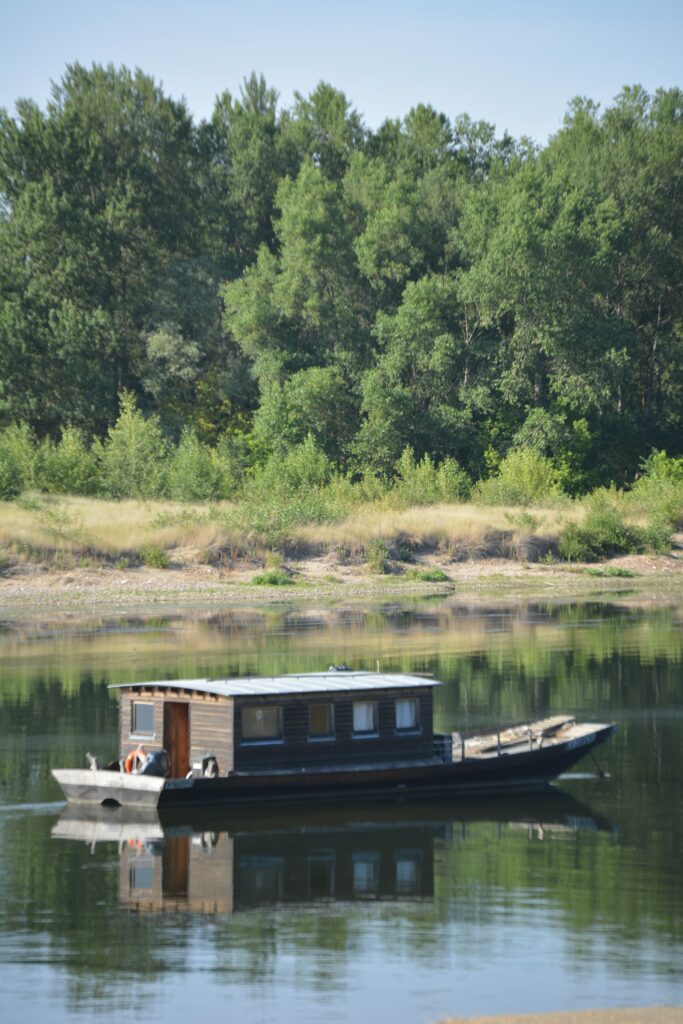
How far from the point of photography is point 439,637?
60469mm

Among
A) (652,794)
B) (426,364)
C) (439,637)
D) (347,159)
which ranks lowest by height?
(652,794)

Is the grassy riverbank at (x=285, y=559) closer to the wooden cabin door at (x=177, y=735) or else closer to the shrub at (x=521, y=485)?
the shrub at (x=521, y=485)

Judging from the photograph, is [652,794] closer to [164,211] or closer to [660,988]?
[660,988]

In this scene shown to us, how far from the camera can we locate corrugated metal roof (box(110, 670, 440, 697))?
32219mm

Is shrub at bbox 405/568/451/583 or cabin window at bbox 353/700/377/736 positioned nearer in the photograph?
cabin window at bbox 353/700/377/736

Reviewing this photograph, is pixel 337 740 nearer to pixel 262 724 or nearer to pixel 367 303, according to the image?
pixel 262 724

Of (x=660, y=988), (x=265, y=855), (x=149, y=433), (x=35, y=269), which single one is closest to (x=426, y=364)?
(x=149, y=433)

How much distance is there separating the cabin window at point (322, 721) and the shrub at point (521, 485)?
59.8 meters

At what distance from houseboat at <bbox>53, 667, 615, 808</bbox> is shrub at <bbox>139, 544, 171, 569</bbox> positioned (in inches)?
1776

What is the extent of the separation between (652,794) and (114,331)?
283 feet

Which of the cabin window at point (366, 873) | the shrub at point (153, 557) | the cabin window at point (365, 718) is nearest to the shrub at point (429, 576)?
the shrub at point (153, 557)

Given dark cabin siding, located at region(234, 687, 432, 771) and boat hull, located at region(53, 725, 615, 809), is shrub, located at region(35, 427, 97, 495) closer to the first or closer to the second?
dark cabin siding, located at region(234, 687, 432, 771)

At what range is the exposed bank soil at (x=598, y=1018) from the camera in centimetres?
1769

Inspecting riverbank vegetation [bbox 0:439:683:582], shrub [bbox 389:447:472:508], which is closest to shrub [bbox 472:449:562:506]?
riverbank vegetation [bbox 0:439:683:582]
